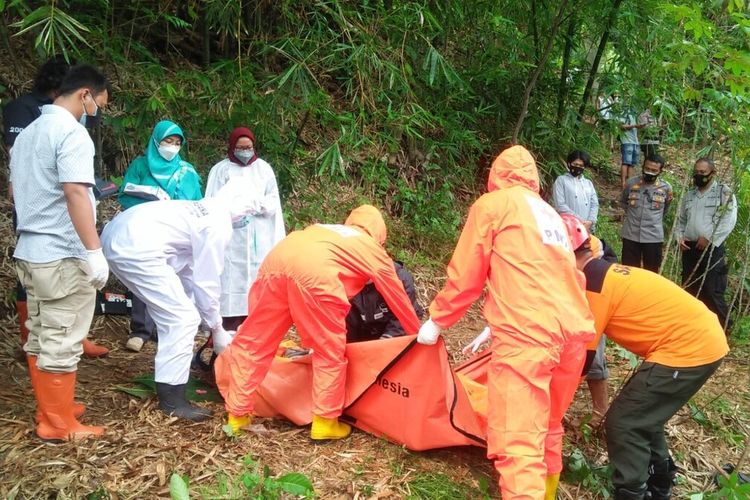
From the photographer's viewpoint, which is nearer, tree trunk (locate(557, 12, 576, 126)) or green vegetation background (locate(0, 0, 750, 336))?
green vegetation background (locate(0, 0, 750, 336))

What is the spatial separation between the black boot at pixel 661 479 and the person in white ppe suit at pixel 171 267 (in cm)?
212

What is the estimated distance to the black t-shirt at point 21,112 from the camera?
3.31 metres

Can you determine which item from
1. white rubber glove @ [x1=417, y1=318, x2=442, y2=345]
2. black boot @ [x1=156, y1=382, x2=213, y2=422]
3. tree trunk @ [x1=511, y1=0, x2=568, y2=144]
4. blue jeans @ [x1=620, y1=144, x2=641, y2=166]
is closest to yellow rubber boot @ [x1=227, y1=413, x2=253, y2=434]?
black boot @ [x1=156, y1=382, x2=213, y2=422]

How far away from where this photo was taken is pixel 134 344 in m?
3.90

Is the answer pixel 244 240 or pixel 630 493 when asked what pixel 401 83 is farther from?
pixel 630 493

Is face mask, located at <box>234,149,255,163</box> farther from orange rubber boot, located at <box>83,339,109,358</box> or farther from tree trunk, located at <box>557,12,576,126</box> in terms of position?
tree trunk, located at <box>557,12,576,126</box>

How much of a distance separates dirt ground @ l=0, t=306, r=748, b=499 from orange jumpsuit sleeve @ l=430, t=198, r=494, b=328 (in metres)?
0.75

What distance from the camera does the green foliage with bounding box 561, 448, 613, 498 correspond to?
304 centimetres

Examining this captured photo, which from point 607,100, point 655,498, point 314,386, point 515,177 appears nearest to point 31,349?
point 314,386

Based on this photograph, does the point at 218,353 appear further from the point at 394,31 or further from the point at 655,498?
the point at 394,31

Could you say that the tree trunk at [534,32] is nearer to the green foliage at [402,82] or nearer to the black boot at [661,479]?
the green foliage at [402,82]

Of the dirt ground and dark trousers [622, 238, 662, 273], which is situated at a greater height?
dark trousers [622, 238, 662, 273]

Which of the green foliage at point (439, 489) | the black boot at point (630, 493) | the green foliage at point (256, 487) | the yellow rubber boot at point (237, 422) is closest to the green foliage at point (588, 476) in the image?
the black boot at point (630, 493)

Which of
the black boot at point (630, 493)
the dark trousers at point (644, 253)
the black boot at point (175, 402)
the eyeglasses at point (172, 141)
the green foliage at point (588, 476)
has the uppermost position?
the eyeglasses at point (172, 141)
